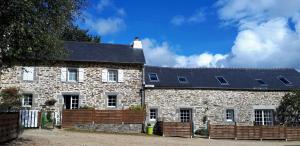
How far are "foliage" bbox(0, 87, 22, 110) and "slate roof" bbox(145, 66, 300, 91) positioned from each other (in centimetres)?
847

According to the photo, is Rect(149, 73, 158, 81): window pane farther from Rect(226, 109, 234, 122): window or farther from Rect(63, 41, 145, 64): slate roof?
Rect(226, 109, 234, 122): window

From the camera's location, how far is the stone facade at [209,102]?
26234 mm

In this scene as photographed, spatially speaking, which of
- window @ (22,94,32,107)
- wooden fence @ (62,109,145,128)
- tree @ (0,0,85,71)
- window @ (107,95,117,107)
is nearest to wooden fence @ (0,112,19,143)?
tree @ (0,0,85,71)

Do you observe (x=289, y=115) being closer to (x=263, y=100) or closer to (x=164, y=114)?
(x=263, y=100)

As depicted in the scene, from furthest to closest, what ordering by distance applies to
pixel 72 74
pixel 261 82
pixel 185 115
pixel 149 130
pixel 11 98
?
pixel 261 82 < pixel 185 115 < pixel 72 74 < pixel 11 98 < pixel 149 130

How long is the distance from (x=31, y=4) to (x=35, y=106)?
1457cm

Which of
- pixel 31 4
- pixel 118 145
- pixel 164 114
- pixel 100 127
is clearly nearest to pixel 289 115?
pixel 164 114

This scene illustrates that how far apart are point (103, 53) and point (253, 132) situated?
11818 mm

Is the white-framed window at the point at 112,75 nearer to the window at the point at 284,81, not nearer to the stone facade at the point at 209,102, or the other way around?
the stone facade at the point at 209,102

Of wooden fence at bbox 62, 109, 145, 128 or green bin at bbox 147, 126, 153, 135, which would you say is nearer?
wooden fence at bbox 62, 109, 145, 128

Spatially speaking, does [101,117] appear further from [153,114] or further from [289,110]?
[289,110]

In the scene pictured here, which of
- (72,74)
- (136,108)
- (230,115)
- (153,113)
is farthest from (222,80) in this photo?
(72,74)

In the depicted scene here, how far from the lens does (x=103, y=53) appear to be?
→ 1069 inches

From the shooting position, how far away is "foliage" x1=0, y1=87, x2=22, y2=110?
22.6 m
